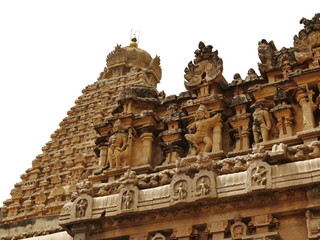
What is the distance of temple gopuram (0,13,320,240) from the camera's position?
14.3 m

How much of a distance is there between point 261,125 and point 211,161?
226 centimetres

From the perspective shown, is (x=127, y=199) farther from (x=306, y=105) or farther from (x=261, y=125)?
(x=306, y=105)

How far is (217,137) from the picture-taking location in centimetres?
1748

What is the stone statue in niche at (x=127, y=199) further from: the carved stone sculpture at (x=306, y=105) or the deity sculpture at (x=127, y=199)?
the carved stone sculpture at (x=306, y=105)

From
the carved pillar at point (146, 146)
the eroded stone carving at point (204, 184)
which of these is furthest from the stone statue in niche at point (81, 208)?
the eroded stone carving at point (204, 184)

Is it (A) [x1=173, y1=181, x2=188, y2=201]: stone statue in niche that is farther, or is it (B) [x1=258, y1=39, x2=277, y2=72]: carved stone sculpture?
(B) [x1=258, y1=39, x2=277, y2=72]: carved stone sculpture

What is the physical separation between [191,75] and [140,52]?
693 inches

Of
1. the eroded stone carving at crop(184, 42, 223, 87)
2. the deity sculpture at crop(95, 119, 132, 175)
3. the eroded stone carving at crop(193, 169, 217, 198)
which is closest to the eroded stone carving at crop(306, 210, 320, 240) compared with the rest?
the eroded stone carving at crop(193, 169, 217, 198)

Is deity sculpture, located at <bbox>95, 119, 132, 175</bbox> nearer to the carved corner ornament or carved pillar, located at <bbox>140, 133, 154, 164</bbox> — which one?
carved pillar, located at <bbox>140, 133, 154, 164</bbox>

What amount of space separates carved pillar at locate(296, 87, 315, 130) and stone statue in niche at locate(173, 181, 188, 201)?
3.48 m

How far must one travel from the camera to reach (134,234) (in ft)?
51.0

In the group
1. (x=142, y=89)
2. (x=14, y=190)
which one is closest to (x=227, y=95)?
(x=142, y=89)

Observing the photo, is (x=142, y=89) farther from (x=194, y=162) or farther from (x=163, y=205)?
(x=163, y=205)

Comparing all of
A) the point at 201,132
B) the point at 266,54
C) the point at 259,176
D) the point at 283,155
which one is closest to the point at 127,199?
the point at 201,132
